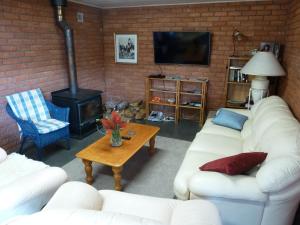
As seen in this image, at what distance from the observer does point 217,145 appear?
8.18ft

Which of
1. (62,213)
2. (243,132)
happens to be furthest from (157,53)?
(62,213)

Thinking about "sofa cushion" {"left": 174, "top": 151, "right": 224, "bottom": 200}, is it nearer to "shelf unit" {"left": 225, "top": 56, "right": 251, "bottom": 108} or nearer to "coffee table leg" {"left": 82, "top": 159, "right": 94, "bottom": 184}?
"coffee table leg" {"left": 82, "top": 159, "right": 94, "bottom": 184}

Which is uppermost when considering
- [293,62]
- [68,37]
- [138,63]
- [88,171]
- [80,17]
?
[80,17]

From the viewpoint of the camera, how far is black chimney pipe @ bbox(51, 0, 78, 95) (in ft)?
11.8

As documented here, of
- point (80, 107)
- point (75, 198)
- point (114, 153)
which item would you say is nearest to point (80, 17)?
point (80, 107)

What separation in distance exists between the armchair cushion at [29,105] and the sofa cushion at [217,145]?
2.24 metres

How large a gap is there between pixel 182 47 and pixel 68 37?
1.98m

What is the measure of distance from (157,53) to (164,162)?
2373mm

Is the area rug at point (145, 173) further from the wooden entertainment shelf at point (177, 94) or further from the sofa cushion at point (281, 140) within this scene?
the wooden entertainment shelf at point (177, 94)

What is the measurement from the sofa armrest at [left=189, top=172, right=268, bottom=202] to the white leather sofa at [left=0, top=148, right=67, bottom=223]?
41.2 inches

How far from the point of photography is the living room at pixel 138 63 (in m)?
2.50

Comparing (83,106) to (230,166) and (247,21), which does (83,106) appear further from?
(247,21)

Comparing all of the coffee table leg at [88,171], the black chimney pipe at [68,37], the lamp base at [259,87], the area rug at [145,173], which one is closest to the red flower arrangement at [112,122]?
the coffee table leg at [88,171]

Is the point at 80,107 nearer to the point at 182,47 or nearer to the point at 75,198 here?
the point at 182,47
